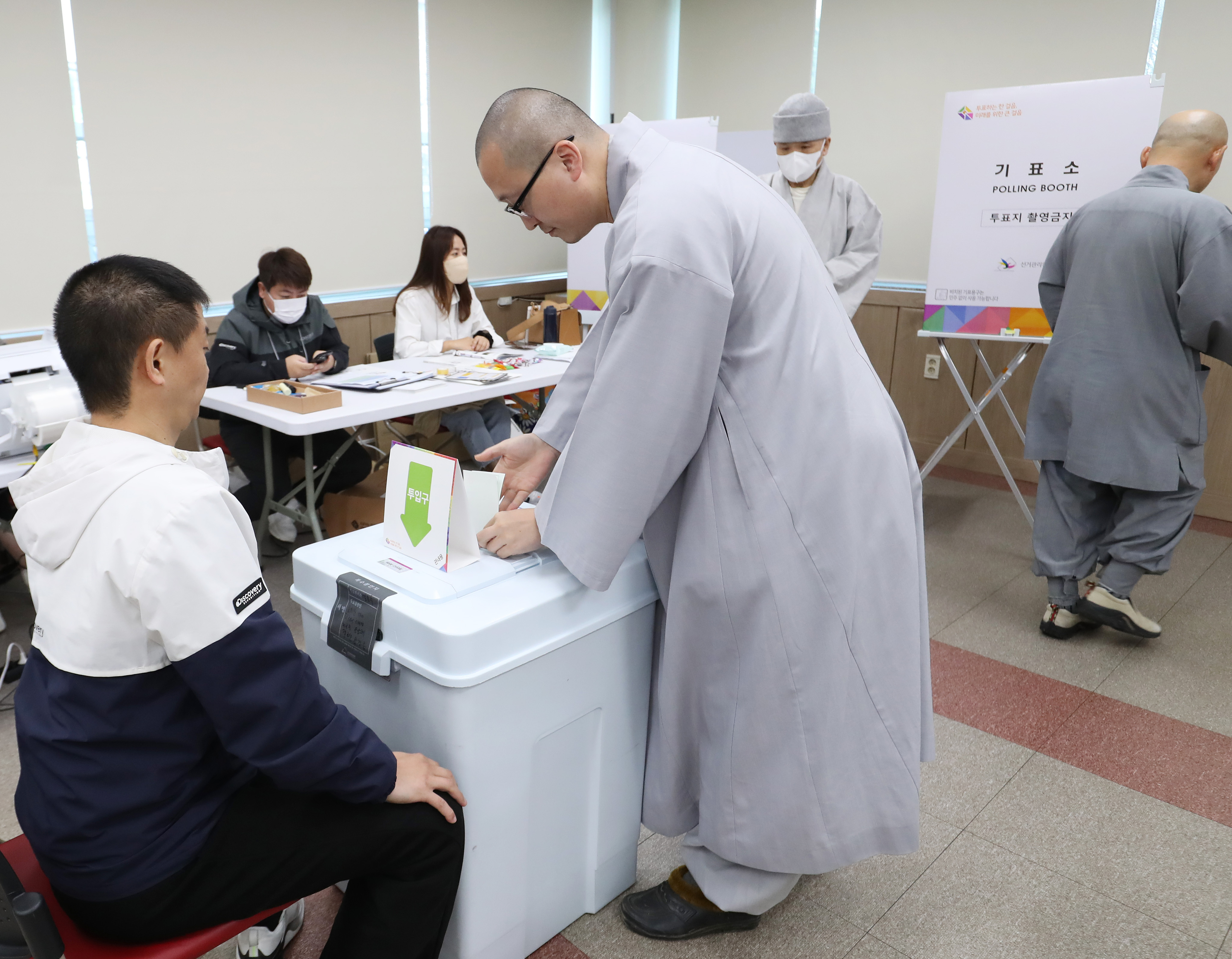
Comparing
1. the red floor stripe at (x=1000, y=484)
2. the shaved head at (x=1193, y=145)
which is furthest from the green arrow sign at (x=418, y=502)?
the red floor stripe at (x=1000, y=484)

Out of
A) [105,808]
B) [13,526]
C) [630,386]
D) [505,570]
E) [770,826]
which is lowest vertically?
[770,826]

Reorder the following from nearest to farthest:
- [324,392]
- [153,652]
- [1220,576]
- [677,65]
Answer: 1. [153,652]
2. [324,392]
3. [1220,576]
4. [677,65]

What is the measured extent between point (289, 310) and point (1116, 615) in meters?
2.91

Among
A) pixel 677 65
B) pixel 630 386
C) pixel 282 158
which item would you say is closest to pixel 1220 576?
pixel 630 386

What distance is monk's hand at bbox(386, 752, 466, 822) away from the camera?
3.65 feet

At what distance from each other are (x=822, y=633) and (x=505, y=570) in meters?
0.47

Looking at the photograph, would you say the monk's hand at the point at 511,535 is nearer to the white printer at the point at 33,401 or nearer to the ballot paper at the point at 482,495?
the ballot paper at the point at 482,495

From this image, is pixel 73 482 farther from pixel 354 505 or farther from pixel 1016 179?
pixel 1016 179

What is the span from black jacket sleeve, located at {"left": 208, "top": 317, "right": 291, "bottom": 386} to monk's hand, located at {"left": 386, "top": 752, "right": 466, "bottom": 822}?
2187 millimetres

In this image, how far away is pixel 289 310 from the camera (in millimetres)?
3170

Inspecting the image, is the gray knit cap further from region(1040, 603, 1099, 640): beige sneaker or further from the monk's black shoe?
the monk's black shoe

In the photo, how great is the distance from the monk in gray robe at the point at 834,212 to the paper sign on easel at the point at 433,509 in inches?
99.8

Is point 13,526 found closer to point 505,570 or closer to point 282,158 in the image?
point 505,570

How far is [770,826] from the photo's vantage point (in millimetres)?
1342
